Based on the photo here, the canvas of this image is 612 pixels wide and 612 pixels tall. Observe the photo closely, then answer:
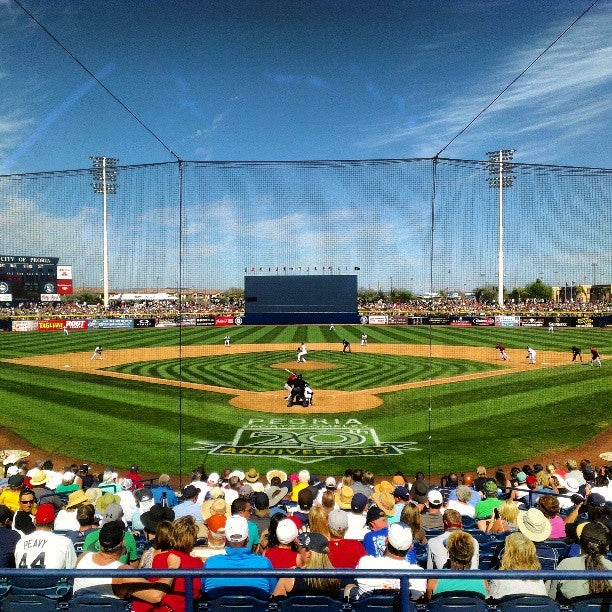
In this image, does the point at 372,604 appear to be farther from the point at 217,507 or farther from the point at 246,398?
the point at 246,398

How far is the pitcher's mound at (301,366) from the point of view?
27.6m

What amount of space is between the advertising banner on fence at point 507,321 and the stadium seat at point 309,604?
49837mm

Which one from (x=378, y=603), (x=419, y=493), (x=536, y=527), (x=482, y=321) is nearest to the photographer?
(x=378, y=603)

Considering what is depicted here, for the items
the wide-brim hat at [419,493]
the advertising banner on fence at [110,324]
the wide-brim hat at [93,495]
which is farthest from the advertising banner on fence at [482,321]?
the wide-brim hat at [93,495]

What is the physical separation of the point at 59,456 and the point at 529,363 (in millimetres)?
23912

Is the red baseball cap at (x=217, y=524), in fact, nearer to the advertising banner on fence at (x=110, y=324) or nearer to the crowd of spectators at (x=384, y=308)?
the crowd of spectators at (x=384, y=308)

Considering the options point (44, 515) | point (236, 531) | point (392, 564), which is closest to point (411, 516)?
point (392, 564)

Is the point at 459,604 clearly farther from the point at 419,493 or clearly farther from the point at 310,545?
the point at 419,493

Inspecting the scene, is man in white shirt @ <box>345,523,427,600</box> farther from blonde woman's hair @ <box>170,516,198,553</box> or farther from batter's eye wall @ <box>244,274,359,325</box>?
batter's eye wall @ <box>244,274,359,325</box>

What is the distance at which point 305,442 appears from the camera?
15148 millimetres

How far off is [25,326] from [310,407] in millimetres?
39802

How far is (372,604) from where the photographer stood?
3.47 m

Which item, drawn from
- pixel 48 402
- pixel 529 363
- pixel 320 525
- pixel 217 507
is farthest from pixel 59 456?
Answer: pixel 529 363

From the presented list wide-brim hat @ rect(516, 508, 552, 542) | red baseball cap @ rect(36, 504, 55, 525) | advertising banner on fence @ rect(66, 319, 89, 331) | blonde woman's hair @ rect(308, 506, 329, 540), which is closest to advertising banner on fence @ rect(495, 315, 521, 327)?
advertising banner on fence @ rect(66, 319, 89, 331)
